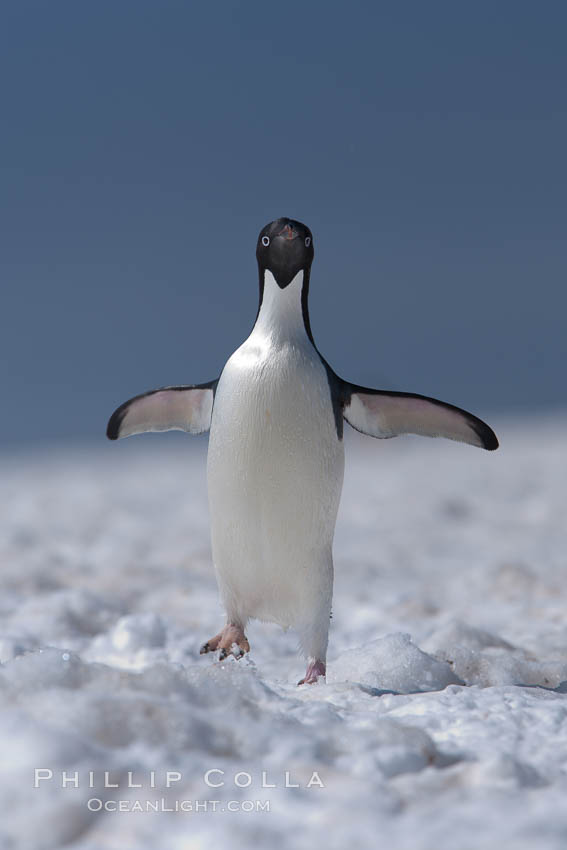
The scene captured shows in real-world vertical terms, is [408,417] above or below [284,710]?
above

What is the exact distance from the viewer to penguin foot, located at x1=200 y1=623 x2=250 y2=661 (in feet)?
11.0

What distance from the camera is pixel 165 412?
Answer: 12.2ft

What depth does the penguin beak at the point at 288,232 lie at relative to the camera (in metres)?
3.34

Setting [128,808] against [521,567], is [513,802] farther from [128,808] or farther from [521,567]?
[521,567]

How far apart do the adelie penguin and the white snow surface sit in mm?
337

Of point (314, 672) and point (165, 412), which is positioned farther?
point (165, 412)

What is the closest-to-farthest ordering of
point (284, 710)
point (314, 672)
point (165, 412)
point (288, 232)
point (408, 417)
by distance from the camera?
point (284, 710) < point (314, 672) < point (288, 232) < point (408, 417) < point (165, 412)

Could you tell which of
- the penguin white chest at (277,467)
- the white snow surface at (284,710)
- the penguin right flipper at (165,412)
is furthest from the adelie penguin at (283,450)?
the white snow surface at (284,710)

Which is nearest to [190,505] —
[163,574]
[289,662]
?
[163,574]

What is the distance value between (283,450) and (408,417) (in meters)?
0.62

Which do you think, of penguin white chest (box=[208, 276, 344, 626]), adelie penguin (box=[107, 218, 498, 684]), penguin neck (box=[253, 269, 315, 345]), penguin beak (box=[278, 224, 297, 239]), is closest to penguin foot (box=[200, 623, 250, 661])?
adelie penguin (box=[107, 218, 498, 684])

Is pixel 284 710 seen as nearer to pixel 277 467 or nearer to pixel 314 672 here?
pixel 314 672

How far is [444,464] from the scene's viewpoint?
1666 cm

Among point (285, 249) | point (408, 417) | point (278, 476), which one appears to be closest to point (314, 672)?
point (278, 476)
